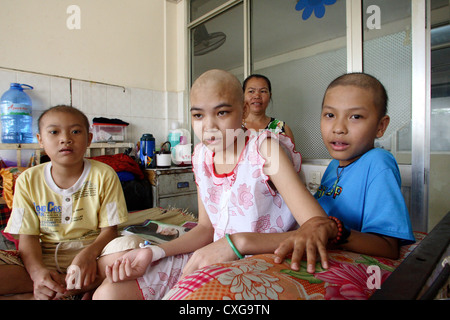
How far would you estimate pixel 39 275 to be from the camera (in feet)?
3.33

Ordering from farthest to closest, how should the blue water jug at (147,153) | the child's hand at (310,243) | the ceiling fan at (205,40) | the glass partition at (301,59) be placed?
the ceiling fan at (205,40)
the blue water jug at (147,153)
the glass partition at (301,59)
the child's hand at (310,243)

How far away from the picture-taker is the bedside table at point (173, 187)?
2855 mm

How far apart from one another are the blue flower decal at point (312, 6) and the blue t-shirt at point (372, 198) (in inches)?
75.8

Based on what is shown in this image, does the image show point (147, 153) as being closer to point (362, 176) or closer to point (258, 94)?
point (258, 94)

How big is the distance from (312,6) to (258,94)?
92 cm

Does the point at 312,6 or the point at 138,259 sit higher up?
the point at 312,6

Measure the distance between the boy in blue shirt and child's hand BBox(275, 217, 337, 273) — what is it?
5cm

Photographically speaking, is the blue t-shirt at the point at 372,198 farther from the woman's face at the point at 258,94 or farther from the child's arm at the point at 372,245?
the woman's face at the point at 258,94

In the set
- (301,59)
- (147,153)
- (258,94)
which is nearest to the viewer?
(258,94)

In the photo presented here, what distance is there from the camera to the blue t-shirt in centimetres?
68

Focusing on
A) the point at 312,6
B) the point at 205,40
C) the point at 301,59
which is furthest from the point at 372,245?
the point at 205,40

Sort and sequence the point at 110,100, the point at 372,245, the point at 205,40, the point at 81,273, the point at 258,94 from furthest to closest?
the point at 205,40, the point at 110,100, the point at 258,94, the point at 81,273, the point at 372,245

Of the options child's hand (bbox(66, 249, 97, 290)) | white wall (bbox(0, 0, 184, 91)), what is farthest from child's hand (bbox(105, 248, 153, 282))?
white wall (bbox(0, 0, 184, 91))

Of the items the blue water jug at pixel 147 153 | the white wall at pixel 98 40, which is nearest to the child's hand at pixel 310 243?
the blue water jug at pixel 147 153
